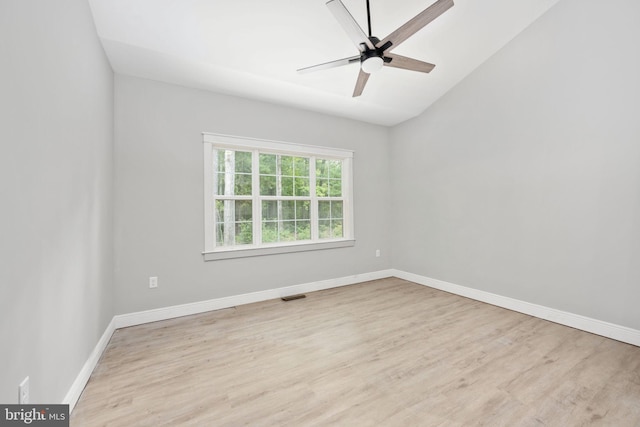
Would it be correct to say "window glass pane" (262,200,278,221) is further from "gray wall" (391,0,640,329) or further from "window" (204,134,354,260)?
"gray wall" (391,0,640,329)

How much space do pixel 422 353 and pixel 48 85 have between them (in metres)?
3.12

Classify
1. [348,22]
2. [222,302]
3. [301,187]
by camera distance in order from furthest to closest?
[301,187], [222,302], [348,22]

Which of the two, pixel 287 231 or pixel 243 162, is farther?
pixel 287 231

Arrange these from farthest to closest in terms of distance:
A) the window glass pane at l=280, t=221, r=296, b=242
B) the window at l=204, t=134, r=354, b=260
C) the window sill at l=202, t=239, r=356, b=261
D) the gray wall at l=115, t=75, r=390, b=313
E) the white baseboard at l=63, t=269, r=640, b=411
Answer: the window glass pane at l=280, t=221, r=296, b=242
the window at l=204, t=134, r=354, b=260
the window sill at l=202, t=239, r=356, b=261
the gray wall at l=115, t=75, r=390, b=313
the white baseboard at l=63, t=269, r=640, b=411

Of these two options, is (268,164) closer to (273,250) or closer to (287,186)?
(287,186)

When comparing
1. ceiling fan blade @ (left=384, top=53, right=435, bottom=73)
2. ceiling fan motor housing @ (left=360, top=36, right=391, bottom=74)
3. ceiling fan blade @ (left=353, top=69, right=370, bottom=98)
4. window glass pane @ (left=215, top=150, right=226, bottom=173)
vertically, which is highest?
ceiling fan blade @ (left=384, top=53, right=435, bottom=73)

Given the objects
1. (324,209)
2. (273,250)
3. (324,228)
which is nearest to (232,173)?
(273,250)

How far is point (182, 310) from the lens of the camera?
10.4 ft

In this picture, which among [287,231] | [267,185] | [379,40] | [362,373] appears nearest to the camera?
[362,373]

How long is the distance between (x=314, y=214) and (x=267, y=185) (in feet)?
2.89

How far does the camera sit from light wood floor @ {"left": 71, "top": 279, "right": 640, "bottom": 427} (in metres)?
1.63

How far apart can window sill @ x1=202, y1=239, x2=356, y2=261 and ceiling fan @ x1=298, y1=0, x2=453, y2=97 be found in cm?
226

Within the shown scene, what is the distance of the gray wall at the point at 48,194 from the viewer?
1098 mm

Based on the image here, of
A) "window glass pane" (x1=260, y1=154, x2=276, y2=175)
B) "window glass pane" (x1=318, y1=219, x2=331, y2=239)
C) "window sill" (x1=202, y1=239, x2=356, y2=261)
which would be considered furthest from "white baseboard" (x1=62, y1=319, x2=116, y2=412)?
"window glass pane" (x1=318, y1=219, x2=331, y2=239)
